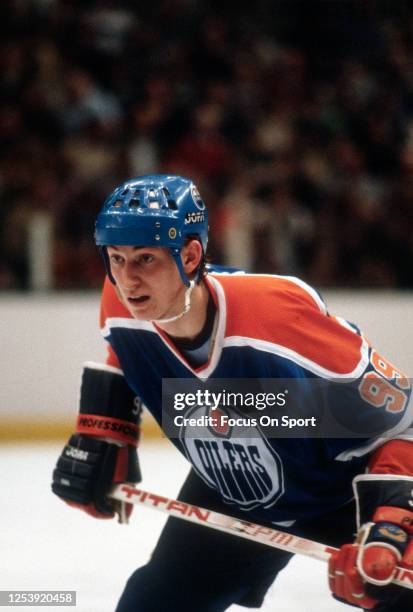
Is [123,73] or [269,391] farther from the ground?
[123,73]

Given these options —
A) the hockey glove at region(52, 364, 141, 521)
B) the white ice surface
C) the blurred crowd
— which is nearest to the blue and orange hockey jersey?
the hockey glove at region(52, 364, 141, 521)

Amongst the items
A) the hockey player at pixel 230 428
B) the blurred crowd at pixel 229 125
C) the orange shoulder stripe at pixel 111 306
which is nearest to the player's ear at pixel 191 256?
the hockey player at pixel 230 428

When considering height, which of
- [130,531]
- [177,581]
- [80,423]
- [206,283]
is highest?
[206,283]

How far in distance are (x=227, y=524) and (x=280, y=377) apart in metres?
0.37

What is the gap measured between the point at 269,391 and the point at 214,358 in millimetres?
133

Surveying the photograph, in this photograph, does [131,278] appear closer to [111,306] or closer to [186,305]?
[186,305]

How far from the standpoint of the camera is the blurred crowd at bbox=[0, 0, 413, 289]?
16.9 ft

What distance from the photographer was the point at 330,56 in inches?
233

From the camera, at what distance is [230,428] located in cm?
219

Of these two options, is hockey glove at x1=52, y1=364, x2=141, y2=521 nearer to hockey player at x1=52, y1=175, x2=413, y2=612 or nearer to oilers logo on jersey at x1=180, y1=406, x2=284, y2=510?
hockey player at x1=52, y1=175, x2=413, y2=612

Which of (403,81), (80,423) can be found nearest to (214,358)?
(80,423)

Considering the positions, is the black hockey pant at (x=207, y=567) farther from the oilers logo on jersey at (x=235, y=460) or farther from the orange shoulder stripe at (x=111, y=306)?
the orange shoulder stripe at (x=111, y=306)

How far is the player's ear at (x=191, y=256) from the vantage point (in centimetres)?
213

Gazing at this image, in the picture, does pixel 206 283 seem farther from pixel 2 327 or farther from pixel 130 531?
pixel 2 327
